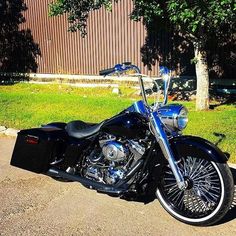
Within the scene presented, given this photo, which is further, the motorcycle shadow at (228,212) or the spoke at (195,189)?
the motorcycle shadow at (228,212)

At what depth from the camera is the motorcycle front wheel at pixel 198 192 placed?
3.97 m

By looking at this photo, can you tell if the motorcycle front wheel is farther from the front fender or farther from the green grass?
the green grass

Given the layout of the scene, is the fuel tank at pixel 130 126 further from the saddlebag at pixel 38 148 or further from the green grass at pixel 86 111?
the green grass at pixel 86 111

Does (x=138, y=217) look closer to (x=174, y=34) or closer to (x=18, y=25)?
(x=174, y=34)

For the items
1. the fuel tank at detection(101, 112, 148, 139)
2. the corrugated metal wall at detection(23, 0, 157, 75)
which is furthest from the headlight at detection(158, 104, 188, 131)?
the corrugated metal wall at detection(23, 0, 157, 75)

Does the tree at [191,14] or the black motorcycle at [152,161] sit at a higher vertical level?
the tree at [191,14]

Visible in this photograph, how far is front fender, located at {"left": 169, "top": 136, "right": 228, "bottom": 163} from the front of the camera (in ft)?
13.1

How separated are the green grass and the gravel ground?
6.01ft

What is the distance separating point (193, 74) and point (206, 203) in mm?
7747

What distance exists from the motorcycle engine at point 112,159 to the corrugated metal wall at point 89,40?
7.66 m

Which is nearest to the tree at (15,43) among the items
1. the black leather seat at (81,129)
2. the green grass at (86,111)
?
the green grass at (86,111)

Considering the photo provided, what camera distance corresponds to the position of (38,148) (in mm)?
4906

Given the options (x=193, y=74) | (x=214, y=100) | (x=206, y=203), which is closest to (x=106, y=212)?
(x=206, y=203)

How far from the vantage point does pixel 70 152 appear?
189 inches
